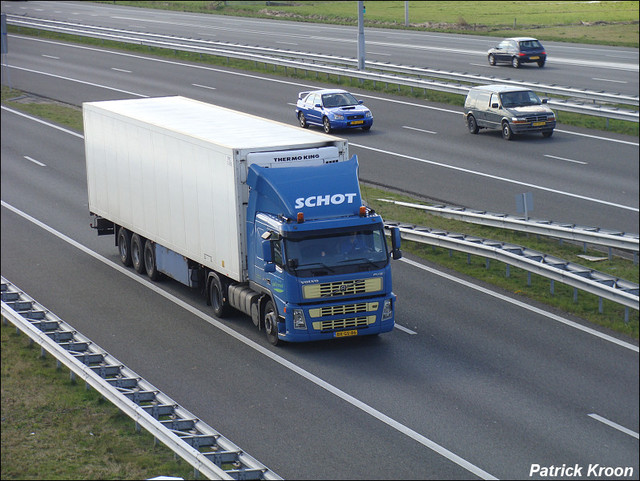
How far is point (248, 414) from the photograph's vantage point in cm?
1439

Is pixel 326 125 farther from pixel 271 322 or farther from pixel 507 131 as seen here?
pixel 271 322

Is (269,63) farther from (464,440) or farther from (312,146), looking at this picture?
(464,440)

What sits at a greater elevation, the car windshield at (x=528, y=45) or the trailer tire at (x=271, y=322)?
the car windshield at (x=528, y=45)

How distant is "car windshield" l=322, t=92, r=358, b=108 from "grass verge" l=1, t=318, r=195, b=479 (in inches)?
863

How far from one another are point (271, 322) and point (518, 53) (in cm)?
3846

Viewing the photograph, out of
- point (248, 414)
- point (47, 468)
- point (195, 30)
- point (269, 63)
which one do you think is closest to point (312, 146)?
point (248, 414)

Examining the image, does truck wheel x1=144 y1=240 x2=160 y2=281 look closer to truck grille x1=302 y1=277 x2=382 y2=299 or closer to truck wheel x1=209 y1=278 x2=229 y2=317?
truck wheel x1=209 y1=278 x2=229 y2=317

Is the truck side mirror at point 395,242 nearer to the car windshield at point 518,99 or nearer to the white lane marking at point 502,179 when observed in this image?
the white lane marking at point 502,179

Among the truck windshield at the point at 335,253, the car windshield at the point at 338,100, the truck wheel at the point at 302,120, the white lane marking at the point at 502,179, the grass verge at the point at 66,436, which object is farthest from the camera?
the truck wheel at the point at 302,120

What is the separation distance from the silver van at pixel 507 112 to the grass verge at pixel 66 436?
23.8 meters

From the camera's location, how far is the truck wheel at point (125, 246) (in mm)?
23203

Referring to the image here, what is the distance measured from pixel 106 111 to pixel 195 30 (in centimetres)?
4578

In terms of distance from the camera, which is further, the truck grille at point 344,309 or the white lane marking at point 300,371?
the truck grille at point 344,309

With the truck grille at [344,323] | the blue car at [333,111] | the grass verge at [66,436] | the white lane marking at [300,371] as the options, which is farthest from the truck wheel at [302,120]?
the grass verge at [66,436]
